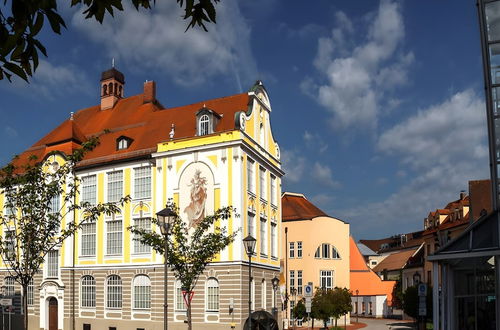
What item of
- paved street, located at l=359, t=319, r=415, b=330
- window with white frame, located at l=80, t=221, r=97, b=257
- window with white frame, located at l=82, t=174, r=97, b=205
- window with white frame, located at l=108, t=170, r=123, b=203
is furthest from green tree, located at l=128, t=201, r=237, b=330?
paved street, located at l=359, t=319, r=415, b=330

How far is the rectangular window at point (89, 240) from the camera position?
43219 millimetres

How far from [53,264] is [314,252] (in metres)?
24.7

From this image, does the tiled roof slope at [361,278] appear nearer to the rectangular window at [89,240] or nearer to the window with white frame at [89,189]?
the window with white frame at [89,189]

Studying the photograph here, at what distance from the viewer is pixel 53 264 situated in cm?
4481

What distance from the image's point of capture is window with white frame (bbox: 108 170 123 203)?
42938 mm

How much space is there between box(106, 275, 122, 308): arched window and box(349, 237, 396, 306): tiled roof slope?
39.0 m

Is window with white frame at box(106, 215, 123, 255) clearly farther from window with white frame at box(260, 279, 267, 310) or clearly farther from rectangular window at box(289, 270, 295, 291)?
rectangular window at box(289, 270, 295, 291)

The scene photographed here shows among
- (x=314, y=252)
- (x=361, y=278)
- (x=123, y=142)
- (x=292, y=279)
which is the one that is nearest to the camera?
(x=123, y=142)

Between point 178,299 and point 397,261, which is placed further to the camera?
point 397,261

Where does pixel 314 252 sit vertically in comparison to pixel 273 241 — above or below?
below

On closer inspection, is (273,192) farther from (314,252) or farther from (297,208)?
(297,208)

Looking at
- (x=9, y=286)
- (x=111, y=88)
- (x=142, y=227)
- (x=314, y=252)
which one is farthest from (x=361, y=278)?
(x=9, y=286)

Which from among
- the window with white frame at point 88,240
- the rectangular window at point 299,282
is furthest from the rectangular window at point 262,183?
the rectangular window at point 299,282

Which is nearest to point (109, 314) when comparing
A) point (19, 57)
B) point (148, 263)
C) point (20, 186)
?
point (148, 263)
